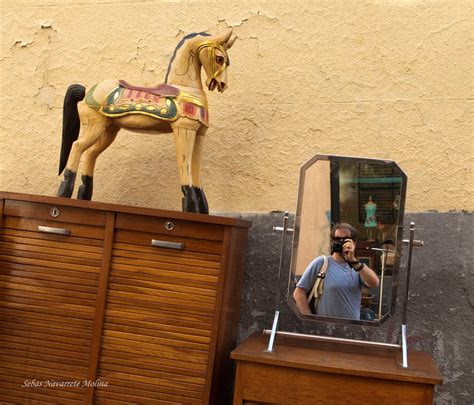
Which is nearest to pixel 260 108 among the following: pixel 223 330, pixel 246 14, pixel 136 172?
pixel 246 14

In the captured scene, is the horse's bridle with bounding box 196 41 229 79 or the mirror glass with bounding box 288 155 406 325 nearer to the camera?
the mirror glass with bounding box 288 155 406 325

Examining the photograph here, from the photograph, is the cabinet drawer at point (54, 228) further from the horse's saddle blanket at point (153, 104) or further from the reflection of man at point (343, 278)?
the reflection of man at point (343, 278)

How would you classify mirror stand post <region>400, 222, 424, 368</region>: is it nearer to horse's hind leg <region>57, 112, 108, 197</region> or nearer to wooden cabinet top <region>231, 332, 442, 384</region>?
wooden cabinet top <region>231, 332, 442, 384</region>

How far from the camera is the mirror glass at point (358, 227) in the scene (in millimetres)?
2467

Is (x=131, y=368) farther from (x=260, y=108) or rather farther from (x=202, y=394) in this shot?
(x=260, y=108)

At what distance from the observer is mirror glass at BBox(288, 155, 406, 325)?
8.09ft

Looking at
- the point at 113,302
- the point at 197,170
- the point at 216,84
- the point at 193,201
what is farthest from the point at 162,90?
the point at 113,302

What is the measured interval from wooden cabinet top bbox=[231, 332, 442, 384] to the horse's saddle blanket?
34.7 inches

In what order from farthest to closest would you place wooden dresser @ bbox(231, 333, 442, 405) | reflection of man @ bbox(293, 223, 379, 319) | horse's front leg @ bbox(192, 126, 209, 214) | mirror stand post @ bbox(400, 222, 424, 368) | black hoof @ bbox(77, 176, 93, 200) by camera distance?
1. black hoof @ bbox(77, 176, 93, 200)
2. horse's front leg @ bbox(192, 126, 209, 214)
3. reflection of man @ bbox(293, 223, 379, 319)
4. mirror stand post @ bbox(400, 222, 424, 368)
5. wooden dresser @ bbox(231, 333, 442, 405)

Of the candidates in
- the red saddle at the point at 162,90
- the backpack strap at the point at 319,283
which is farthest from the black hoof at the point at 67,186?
the backpack strap at the point at 319,283

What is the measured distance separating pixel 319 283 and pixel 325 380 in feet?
1.28

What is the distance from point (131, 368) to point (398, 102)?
1.48 m

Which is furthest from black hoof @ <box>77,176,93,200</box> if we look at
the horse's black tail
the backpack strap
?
the backpack strap

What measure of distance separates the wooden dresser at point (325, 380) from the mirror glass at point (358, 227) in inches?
8.8
